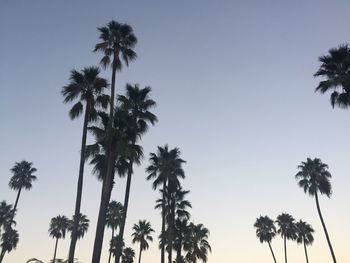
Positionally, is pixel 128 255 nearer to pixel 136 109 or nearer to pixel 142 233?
pixel 142 233

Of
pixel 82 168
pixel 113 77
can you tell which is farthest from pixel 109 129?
pixel 113 77

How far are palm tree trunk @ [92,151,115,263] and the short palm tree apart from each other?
181 ft

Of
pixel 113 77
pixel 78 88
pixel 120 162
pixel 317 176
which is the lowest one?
pixel 120 162

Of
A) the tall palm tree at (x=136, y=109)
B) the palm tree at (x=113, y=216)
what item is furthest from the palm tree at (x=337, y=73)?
the palm tree at (x=113, y=216)

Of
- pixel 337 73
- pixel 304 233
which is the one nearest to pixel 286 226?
pixel 304 233

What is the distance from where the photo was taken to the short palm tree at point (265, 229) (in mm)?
71656

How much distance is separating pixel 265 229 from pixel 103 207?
185ft

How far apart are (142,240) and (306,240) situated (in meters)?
33.9

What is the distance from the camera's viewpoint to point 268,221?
73062 mm

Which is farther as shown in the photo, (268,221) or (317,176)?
(268,221)

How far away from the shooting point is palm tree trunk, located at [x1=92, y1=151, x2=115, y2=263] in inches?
895

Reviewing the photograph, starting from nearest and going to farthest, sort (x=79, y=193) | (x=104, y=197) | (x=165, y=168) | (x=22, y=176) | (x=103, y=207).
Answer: (x=103, y=207)
(x=104, y=197)
(x=79, y=193)
(x=165, y=168)
(x=22, y=176)

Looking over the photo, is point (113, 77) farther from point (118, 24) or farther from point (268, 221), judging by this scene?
point (268, 221)

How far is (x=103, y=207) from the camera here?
23797 mm
